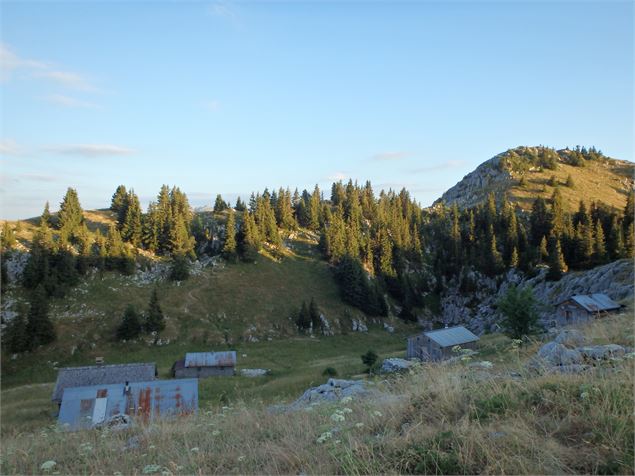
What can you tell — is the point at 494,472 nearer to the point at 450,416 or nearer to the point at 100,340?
the point at 450,416

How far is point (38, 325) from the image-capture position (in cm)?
5469

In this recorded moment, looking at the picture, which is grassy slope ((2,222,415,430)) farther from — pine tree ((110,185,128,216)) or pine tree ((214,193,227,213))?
pine tree ((214,193,227,213))

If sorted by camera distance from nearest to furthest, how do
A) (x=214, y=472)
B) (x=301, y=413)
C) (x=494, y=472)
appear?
(x=494, y=472) < (x=214, y=472) < (x=301, y=413)

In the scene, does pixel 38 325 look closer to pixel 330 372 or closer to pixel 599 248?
pixel 330 372

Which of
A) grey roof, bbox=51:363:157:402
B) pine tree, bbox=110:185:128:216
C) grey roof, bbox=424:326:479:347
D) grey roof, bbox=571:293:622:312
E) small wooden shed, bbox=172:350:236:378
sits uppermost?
pine tree, bbox=110:185:128:216

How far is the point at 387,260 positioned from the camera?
320 ft

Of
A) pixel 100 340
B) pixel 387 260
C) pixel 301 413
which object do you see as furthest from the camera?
pixel 387 260

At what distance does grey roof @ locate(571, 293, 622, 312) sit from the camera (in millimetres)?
46522

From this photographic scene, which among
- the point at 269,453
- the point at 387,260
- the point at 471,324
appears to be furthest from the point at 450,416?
the point at 387,260

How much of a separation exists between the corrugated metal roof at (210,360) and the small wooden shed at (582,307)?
40263mm

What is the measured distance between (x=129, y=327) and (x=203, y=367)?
1605 centimetres

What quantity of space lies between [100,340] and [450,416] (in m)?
63.2

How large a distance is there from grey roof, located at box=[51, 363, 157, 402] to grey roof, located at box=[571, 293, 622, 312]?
50.1 m

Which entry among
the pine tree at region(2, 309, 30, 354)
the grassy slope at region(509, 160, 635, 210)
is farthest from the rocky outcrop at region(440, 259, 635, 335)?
the pine tree at region(2, 309, 30, 354)
